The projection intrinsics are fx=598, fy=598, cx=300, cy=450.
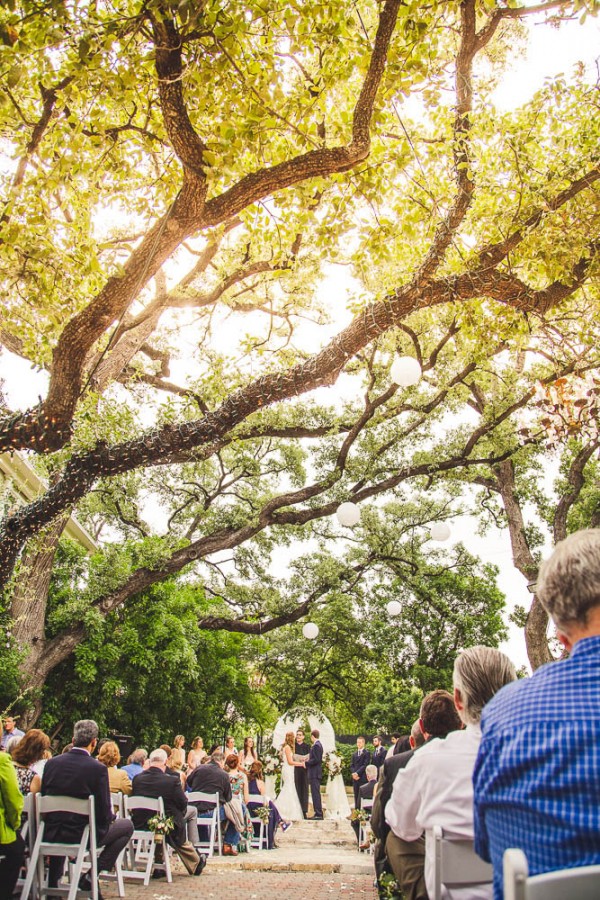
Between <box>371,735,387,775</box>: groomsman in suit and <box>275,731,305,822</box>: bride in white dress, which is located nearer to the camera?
<box>371,735,387,775</box>: groomsman in suit

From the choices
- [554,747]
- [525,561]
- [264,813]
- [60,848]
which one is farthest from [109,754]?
[525,561]

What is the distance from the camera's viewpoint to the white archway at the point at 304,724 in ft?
51.7

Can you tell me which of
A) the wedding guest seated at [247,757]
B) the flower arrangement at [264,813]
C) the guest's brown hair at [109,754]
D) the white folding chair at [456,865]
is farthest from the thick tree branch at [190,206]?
the wedding guest seated at [247,757]

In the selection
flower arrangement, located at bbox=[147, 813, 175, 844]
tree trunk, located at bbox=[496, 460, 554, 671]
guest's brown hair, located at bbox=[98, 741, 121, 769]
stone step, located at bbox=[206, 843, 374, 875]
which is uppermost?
tree trunk, located at bbox=[496, 460, 554, 671]

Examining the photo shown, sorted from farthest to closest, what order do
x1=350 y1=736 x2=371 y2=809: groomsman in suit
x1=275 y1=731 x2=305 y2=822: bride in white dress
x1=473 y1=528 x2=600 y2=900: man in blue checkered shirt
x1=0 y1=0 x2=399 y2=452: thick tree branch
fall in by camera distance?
x1=275 y1=731 x2=305 y2=822: bride in white dress, x1=350 y1=736 x2=371 y2=809: groomsman in suit, x1=0 y1=0 x2=399 y2=452: thick tree branch, x1=473 y1=528 x2=600 y2=900: man in blue checkered shirt

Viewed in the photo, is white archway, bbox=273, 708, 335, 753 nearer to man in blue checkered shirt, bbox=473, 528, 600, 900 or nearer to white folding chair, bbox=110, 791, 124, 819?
white folding chair, bbox=110, 791, 124, 819

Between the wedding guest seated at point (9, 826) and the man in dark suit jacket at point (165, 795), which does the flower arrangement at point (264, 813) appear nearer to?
the man in dark suit jacket at point (165, 795)

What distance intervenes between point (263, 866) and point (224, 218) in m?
7.00

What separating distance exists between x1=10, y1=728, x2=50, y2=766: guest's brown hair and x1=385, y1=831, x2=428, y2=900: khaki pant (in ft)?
8.77

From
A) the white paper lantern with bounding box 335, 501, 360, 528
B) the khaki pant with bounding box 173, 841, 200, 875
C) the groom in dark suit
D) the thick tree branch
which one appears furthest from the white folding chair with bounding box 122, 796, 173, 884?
the groom in dark suit

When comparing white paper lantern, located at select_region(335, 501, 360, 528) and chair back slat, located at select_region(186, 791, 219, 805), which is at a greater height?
white paper lantern, located at select_region(335, 501, 360, 528)

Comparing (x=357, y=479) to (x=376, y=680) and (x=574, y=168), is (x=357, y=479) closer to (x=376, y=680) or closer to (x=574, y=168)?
(x=574, y=168)

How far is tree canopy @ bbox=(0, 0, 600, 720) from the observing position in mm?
3941

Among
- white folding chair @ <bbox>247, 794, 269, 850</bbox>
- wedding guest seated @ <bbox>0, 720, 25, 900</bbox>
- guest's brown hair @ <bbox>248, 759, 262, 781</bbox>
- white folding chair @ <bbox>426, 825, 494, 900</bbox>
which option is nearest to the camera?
white folding chair @ <bbox>426, 825, 494, 900</bbox>
